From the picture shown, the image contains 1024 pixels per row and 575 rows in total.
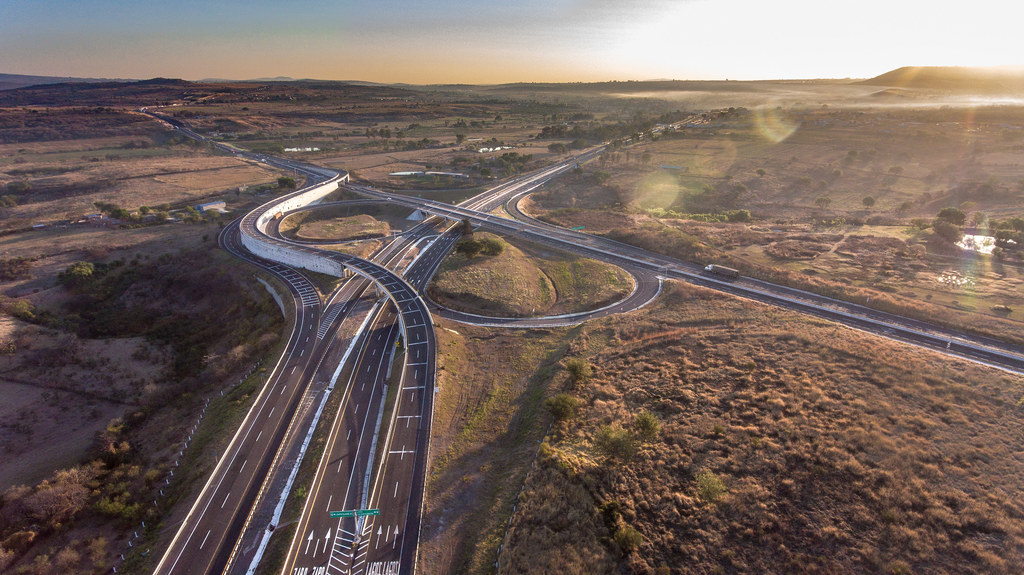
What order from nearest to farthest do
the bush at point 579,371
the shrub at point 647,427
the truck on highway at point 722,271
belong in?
the shrub at point 647,427
the bush at point 579,371
the truck on highway at point 722,271

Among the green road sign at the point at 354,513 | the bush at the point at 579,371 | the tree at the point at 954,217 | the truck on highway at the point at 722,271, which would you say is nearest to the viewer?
the green road sign at the point at 354,513

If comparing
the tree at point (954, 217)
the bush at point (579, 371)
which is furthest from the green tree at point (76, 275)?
the tree at point (954, 217)

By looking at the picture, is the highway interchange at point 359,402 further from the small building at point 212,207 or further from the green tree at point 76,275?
the small building at point 212,207

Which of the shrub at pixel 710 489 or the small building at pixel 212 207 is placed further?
the small building at pixel 212 207

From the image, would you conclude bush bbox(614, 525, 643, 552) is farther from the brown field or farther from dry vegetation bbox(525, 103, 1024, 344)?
dry vegetation bbox(525, 103, 1024, 344)

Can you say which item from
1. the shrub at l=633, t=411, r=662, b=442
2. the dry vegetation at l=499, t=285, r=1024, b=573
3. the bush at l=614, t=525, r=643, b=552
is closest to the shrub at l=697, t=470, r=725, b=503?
the dry vegetation at l=499, t=285, r=1024, b=573

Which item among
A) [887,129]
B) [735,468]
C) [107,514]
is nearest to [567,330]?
[735,468]
